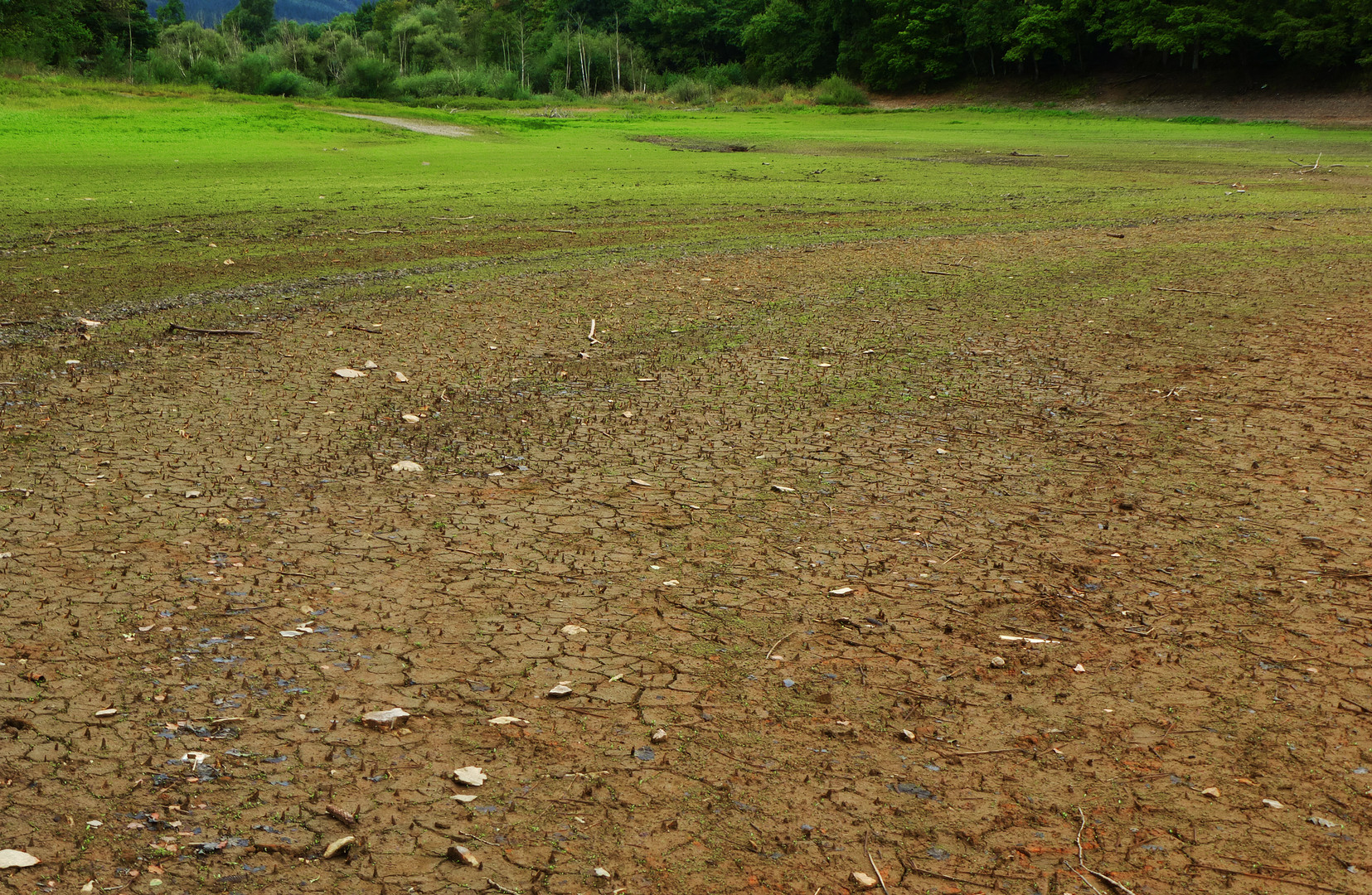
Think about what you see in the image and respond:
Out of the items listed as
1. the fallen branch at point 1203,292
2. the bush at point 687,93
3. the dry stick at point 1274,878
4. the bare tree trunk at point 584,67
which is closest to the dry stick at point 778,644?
the dry stick at point 1274,878

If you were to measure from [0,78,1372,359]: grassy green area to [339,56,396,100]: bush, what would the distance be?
26.6 meters

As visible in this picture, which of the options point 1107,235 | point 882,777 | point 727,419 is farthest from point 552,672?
point 1107,235

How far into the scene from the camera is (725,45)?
95250 millimetres

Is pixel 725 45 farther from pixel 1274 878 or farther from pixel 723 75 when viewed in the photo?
pixel 1274 878

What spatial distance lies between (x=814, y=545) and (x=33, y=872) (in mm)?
3031

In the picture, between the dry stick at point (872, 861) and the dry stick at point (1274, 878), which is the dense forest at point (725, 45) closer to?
the dry stick at point (1274, 878)

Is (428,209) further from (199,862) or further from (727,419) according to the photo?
(199,862)

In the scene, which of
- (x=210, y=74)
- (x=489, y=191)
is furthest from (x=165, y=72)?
(x=489, y=191)

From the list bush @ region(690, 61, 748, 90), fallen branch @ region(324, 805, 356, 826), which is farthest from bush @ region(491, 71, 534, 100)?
fallen branch @ region(324, 805, 356, 826)

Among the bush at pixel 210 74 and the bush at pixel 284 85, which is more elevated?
the bush at pixel 210 74

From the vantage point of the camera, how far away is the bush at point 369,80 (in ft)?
206

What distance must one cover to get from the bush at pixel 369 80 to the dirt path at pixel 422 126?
22.0 metres

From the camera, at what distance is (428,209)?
15.5 meters

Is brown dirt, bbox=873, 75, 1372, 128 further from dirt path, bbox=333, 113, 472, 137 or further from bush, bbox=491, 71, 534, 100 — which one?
dirt path, bbox=333, 113, 472, 137
